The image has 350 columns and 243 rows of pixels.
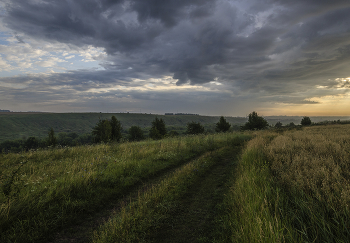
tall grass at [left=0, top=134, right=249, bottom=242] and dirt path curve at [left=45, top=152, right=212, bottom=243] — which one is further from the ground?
tall grass at [left=0, top=134, right=249, bottom=242]

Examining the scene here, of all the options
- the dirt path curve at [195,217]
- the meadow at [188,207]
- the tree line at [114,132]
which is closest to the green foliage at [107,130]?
the tree line at [114,132]

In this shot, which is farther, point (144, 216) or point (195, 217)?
point (195, 217)

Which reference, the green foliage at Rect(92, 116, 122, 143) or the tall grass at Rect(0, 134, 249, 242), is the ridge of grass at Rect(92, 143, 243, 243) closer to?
the tall grass at Rect(0, 134, 249, 242)

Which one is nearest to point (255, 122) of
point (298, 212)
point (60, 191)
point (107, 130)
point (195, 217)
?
point (107, 130)

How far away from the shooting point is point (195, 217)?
16.1ft

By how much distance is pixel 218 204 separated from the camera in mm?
5434

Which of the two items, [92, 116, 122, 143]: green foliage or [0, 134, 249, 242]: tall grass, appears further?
[92, 116, 122, 143]: green foliage

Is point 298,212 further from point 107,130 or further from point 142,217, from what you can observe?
point 107,130

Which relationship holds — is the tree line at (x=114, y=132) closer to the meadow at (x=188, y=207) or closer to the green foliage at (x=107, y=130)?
the green foliage at (x=107, y=130)

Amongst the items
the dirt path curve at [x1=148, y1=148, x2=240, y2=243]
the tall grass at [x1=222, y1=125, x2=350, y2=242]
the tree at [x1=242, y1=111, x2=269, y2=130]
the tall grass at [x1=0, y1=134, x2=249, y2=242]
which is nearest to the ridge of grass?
the dirt path curve at [x1=148, y1=148, x2=240, y2=243]

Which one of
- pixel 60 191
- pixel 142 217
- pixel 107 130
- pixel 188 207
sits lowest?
pixel 107 130

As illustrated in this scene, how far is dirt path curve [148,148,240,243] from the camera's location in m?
4.09

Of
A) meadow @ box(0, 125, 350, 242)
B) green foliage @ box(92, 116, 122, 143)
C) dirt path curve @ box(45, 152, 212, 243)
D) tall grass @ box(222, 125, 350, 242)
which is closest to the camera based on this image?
tall grass @ box(222, 125, 350, 242)

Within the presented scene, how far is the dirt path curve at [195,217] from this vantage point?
13.4 ft
